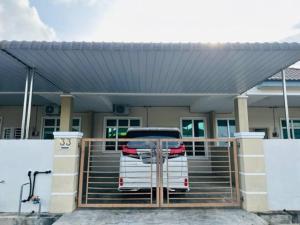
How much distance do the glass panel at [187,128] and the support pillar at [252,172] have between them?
5.76 metres

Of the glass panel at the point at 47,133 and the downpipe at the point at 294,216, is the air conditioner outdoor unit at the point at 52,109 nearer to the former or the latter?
the glass panel at the point at 47,133

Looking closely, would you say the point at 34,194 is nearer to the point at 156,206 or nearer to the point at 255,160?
the point at 156,206

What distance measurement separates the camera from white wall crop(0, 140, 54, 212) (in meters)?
4.44

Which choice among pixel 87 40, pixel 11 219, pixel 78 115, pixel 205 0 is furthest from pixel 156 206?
pixel 78 115

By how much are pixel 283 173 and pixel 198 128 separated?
19.7 feet

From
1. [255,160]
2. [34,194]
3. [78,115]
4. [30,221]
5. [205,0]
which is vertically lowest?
[30,221]

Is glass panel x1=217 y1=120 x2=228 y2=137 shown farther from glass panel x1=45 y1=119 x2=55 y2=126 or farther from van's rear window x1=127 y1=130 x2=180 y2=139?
glass panel x1=45 y1=119 x2=55 y2=126

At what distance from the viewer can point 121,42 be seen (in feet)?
13.5

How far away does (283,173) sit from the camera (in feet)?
15.4

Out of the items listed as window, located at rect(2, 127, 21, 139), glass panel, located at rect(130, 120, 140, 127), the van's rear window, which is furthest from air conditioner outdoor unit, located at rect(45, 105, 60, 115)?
the van's rear window

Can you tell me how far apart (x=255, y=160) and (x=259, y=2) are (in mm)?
4484

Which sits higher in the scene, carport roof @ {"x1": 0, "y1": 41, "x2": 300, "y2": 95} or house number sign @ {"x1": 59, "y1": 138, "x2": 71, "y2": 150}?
carport roof @ {"x1": 0, "y1": 41, "x2": 300, "y2": 95}

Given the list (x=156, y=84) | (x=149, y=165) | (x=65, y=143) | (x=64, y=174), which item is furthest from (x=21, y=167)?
(x=156, y=84)

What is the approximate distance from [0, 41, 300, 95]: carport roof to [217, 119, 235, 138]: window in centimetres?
379
